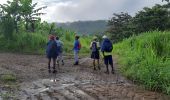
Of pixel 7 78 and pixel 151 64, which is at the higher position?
pixel 151 64

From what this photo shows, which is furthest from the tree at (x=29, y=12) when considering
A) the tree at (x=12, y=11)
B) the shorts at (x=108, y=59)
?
the shorts at (x=108, y=59)

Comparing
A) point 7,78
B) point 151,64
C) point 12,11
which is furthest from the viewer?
point 12,11

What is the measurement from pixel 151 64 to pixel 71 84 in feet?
10.1

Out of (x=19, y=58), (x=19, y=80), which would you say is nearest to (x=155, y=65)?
(x=19, y=80)

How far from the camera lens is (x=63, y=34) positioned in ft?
119

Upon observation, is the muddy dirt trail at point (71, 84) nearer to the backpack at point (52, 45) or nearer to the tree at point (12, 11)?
the backpack at point (52, 45)

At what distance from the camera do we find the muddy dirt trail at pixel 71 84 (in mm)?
14320

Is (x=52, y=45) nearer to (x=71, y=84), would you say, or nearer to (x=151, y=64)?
(x=71, y=84)

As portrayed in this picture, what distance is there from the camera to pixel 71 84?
16484mm

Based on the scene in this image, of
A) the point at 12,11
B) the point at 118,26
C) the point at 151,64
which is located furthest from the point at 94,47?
the point at 118,26

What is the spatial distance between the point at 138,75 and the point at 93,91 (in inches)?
113

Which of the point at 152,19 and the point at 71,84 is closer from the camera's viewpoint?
the point at 71,84

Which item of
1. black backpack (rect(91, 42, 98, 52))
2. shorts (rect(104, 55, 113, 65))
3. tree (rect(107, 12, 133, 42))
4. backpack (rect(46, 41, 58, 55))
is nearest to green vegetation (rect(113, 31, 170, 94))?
shorts (rect(104, 55, 113, 65))

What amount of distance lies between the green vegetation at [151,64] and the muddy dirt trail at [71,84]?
0.45 m
